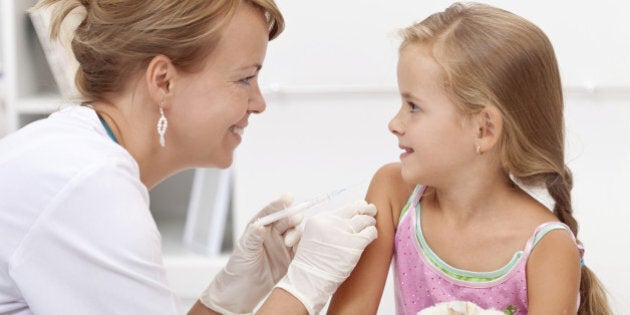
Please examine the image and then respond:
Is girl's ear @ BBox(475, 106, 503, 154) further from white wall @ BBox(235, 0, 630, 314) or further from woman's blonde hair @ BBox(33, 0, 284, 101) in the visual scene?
white wall @ BBox(235, 0, 630, 314)

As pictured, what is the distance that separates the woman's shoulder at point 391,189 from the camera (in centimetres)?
167

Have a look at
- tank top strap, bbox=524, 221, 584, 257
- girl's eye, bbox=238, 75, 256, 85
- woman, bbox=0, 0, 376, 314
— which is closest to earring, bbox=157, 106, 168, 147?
woman, bbox=0, 0, 376, 314

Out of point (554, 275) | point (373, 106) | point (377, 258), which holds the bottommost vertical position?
point (373, 106)

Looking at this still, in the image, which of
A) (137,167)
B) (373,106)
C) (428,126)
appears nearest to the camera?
(137,167)

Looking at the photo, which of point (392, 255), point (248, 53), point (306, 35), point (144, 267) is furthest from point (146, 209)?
point (306, 35)

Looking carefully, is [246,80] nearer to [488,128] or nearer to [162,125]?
[162,125]

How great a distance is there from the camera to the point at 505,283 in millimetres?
1512

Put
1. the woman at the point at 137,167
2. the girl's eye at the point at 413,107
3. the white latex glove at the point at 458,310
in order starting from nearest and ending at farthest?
the woman at the point at 137,167, the white latex glove at the point at 458,310, the girl's eye at the point at 413,107

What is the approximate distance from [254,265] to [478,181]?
0.47 metres

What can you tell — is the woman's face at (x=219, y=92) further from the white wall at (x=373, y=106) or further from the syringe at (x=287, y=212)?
the white wall at (x=373, y=106)

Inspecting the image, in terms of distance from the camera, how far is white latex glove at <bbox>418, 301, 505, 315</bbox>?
1.45 metres

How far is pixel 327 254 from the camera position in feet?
5.16

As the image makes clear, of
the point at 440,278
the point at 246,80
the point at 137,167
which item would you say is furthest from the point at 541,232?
the point at 137,167

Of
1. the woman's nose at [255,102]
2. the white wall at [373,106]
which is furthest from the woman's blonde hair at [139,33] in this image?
the white wall at [373,106]
